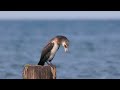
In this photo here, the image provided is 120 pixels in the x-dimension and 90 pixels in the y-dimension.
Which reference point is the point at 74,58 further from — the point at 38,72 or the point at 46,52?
the point at 38,72

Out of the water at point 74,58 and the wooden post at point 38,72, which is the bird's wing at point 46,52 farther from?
the water at point 74,58

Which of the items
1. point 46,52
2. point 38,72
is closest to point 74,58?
point 46,52

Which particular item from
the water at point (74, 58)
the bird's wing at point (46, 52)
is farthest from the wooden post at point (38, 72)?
the water at point (74, 58)

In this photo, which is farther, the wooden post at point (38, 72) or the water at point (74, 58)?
the water at point (74, 58)

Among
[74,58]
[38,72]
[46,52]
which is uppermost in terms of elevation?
[74,58]

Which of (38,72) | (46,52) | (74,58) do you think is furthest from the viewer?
(74,58)

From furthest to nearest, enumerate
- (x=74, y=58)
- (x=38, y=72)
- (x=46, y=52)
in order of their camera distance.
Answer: (x=74, y=58), (x=46, y=52), (x=38, y=72)

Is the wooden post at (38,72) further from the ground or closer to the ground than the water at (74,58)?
closer to the ground

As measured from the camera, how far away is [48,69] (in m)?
4.12

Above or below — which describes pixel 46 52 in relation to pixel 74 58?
below

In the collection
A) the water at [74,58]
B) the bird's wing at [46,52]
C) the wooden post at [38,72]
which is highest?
the water at [74,58]
